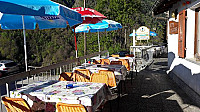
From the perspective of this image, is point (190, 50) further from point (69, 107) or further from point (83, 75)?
point (69, 107)

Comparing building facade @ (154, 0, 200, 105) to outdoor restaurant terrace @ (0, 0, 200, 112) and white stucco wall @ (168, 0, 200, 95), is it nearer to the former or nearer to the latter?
white stucco wall @ (168, 0, 200, 95)

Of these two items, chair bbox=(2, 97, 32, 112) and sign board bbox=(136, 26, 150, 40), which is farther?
sign board bbox=(136, 26, 150, 40)

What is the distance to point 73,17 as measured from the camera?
3510 millimetres

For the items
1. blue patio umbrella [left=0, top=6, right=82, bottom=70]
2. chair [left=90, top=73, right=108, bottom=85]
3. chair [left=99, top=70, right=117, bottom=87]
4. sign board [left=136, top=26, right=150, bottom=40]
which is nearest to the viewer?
chair [left=90, top=73, right=108, bottom=85]

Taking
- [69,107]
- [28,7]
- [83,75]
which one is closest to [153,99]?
[83,75]

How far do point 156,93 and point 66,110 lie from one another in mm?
3515

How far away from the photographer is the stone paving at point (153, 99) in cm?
398

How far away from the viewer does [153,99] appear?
4590 millimetres

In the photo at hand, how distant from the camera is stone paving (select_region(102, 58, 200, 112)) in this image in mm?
3982

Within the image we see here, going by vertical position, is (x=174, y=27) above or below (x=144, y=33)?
below

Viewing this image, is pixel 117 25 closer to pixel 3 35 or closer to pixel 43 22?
pixel 43 22

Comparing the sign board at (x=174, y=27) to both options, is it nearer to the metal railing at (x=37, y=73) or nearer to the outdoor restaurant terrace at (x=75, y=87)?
the outdoor restaurant terrace at (x=75, y=87)

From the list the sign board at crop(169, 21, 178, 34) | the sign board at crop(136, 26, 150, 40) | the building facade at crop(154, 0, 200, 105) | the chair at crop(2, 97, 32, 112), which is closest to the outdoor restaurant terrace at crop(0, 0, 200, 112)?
the chair at crop(2, 97, 32, 112)

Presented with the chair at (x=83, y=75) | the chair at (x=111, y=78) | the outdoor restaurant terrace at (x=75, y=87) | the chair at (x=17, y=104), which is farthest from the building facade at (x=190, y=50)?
the chair at (x=17, y=104)
